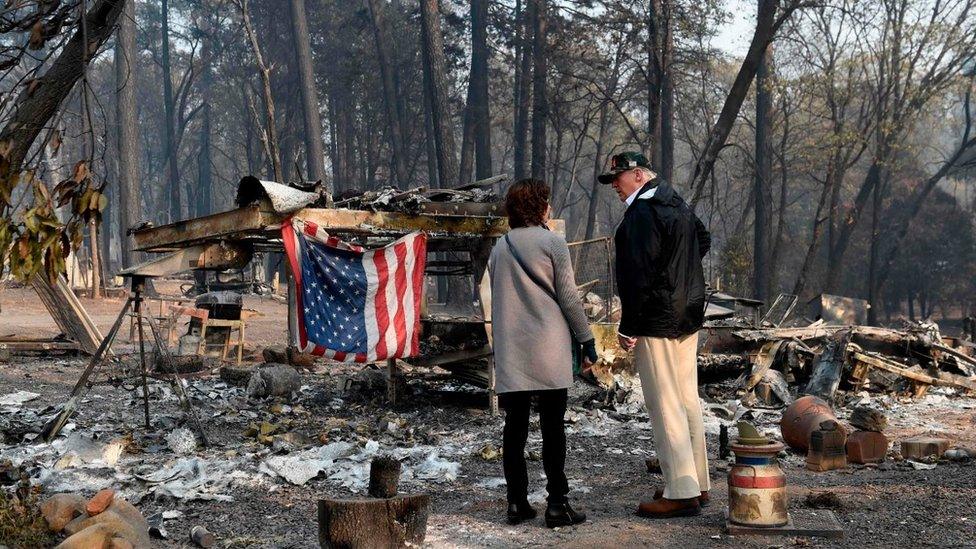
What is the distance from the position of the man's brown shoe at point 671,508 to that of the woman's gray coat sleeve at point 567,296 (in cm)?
106

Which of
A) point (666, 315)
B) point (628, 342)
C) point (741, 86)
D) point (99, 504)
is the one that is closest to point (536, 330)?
point (628, 342)

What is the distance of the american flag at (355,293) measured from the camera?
8977mm

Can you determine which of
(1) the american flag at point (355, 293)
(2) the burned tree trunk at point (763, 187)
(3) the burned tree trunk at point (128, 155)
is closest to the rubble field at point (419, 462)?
(1) the american flag at point (355, 293)

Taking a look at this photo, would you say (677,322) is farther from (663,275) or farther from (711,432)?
(711,432)

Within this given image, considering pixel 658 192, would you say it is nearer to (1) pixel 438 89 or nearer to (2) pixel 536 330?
A: (2) pixel 536 330

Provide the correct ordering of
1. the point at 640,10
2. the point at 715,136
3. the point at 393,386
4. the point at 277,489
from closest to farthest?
the point at 277,489, the point at 393,386, the point at 715,136, the point at 640,10

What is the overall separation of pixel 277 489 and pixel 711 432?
4533 millimetres

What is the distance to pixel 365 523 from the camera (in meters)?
4.81

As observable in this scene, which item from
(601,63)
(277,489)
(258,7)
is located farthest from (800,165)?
(277,489)

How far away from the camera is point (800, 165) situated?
41.2m

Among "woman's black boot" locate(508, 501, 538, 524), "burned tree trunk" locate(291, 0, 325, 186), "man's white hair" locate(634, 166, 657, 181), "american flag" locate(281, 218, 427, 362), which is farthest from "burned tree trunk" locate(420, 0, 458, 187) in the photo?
"woman's black boot" locate(508, 501, 538, 524)

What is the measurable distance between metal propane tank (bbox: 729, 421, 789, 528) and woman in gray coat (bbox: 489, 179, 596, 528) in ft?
2.93

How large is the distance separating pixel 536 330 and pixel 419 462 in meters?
2.92

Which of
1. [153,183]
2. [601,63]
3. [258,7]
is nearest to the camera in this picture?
[601,63]
